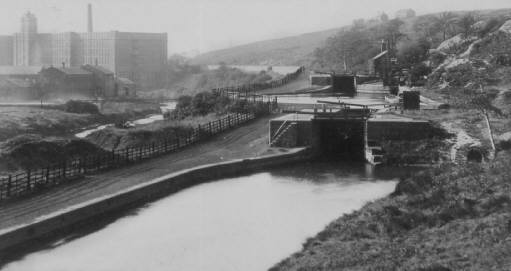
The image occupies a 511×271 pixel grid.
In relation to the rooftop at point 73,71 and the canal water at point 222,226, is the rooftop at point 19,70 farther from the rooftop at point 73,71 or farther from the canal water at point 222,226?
the canal water at point 222,226

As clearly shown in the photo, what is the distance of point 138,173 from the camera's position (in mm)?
30156

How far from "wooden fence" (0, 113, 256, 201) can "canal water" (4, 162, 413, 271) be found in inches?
161

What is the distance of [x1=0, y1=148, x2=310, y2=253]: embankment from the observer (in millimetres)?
20984

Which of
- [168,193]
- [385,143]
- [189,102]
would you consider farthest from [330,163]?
[189,102]

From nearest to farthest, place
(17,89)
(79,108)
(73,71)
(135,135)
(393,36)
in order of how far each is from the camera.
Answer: (135,135) → (79,108) → (17,89) → (73,71) → (393,36)

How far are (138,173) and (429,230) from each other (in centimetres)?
1467

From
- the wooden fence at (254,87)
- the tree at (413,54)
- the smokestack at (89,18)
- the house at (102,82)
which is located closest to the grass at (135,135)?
the wooden fence at (254,87)

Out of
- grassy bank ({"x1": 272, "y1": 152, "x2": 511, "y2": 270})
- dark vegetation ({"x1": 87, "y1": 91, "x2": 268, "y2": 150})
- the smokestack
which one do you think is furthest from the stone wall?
the smokestack

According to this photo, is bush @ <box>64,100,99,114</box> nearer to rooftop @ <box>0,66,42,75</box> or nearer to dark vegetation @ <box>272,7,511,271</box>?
rooftop @ <box>0,66,42,75</box>

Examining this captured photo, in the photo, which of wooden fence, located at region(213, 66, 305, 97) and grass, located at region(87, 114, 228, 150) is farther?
wooden fence, located at region(213, 66, 305, 97)

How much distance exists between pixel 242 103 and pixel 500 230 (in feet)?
116

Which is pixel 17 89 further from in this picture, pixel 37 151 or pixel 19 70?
pixel 37 151

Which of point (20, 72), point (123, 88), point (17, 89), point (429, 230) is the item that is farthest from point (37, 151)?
point (123, 88)

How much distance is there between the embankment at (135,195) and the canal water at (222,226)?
63 centimetres
